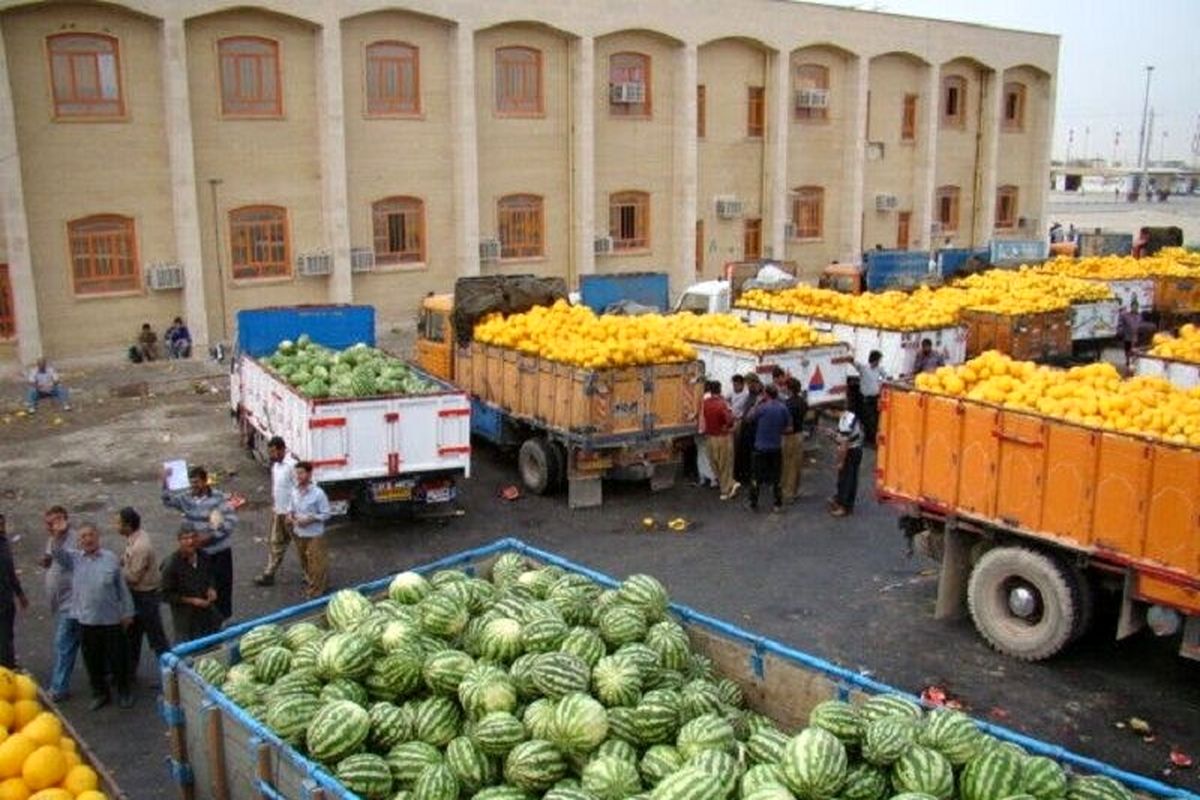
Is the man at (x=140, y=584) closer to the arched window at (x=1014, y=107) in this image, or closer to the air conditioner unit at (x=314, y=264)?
the air conditioner unit at (x=314, y=264)

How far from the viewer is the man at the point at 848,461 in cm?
1401

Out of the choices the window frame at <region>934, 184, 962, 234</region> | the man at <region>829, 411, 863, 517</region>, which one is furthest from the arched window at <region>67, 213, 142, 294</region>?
the window frame at <region>934, 184, 962, 234</region>

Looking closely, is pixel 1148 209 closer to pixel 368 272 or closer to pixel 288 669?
pixel 368 272

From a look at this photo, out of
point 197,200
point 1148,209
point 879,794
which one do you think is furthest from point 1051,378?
point 1148,209

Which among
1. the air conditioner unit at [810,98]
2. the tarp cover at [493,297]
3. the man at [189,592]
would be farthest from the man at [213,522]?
the air conditioner unit at [810,98]

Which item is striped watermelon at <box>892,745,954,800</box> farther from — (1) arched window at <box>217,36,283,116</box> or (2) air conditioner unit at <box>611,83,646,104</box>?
(2) air conditioner unit at <box>611,83,646,104</box>

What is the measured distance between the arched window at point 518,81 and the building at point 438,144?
0.06m

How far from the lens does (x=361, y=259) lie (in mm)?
28438

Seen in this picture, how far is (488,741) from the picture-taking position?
5320mm

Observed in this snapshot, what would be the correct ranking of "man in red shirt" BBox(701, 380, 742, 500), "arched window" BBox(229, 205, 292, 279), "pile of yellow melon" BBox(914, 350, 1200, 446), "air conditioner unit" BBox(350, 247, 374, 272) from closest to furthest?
"pile of yellow melon" BBox(914, 350, 1200, 446) → "man in red shirt" BBox(701, 380, 742, 500) → "arched window" BBox(229, 205, 292, 279) → "air conditioner unit" BBox(350, 247, 374, 272)

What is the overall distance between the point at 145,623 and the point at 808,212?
106 ft

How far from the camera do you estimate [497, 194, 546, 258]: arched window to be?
31.2m

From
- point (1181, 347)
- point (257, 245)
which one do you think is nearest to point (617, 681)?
point (1181, 347)

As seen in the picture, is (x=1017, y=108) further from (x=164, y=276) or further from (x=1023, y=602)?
(x=1023, y=602)
